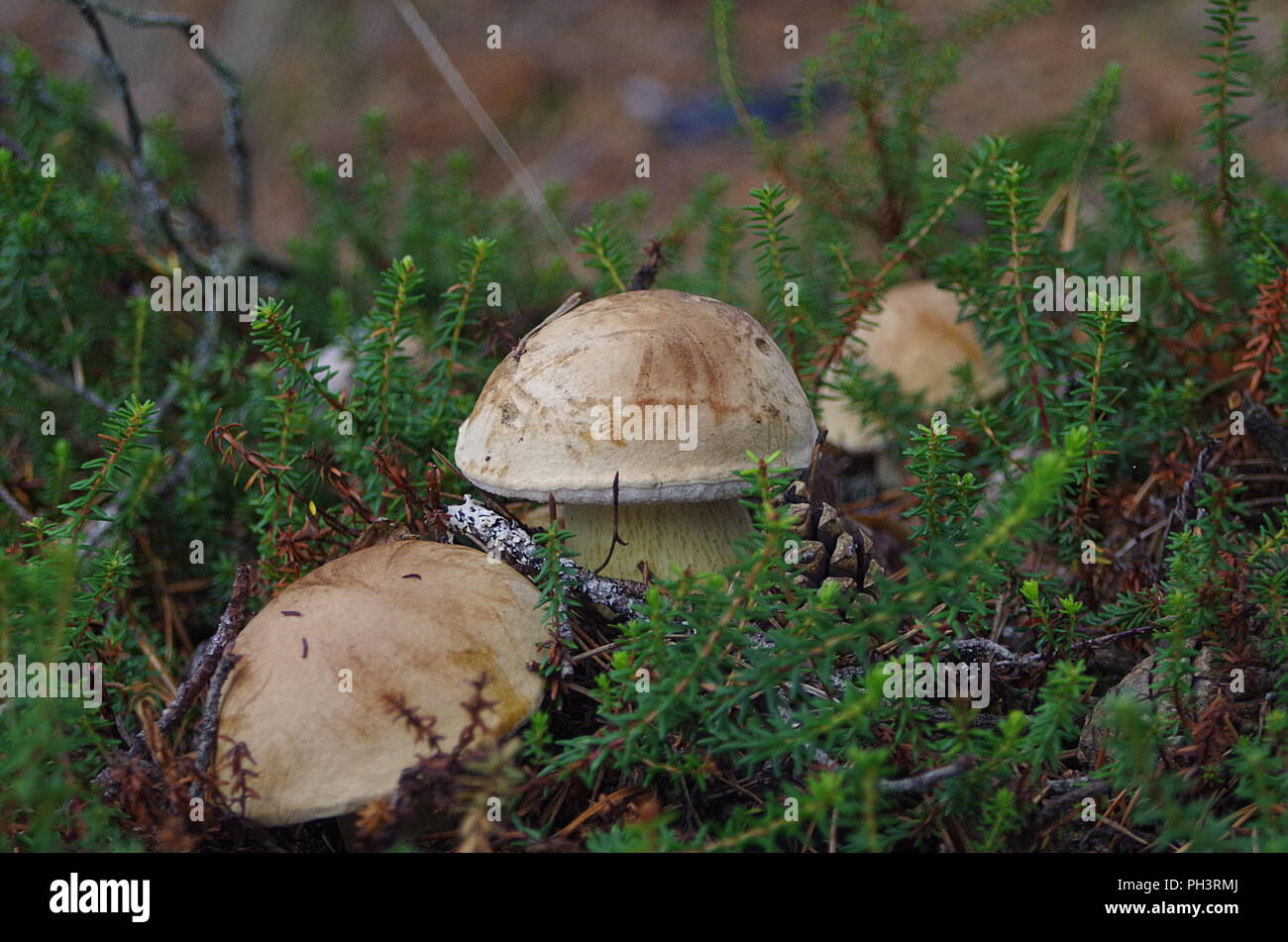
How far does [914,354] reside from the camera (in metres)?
3.42

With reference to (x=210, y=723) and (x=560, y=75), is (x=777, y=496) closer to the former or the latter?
(x=210, y=723)

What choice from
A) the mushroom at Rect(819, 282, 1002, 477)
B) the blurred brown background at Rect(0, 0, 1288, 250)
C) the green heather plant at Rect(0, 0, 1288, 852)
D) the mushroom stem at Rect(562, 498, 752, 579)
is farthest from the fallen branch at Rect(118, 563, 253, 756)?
the blurred brown background at Rect(0, 0, 1288, 250)

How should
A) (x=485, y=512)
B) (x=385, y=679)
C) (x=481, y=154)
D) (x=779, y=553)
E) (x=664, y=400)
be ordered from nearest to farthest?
(x=779, y=553), (x=385, y=679), (x=664, y=400), (x=485, y=512), (x=481, y=154)

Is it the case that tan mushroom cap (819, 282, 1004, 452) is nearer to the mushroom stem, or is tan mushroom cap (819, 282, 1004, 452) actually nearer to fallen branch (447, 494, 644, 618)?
the mushroom stem

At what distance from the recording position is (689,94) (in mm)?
9195

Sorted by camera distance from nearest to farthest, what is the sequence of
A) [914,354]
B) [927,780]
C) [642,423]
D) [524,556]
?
[927,780], [642,423], [524,556], [914,354]

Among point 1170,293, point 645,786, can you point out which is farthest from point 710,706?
point 1170,293

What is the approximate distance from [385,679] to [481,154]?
7.92 metres

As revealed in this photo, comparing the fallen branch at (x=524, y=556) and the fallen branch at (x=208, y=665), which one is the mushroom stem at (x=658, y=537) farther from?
the fallen branch at (x=208, y=665)

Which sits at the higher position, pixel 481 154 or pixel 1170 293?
pixel 481 154

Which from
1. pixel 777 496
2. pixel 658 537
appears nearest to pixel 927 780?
pixel 777 496

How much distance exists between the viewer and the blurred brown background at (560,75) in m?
7.74

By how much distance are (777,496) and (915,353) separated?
5.49 ft
